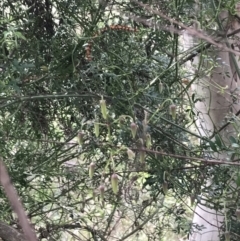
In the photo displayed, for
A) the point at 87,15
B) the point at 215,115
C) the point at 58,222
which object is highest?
the point at 215,115

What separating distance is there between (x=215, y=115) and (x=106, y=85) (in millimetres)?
571

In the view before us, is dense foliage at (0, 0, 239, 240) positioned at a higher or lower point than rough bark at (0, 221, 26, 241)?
higher

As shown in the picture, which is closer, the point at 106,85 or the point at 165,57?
the point at 106,85

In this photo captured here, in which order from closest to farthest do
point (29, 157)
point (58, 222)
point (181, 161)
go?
point (181, 161), point (29, 157), point (58, 222)

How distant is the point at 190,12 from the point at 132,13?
0.13 meters

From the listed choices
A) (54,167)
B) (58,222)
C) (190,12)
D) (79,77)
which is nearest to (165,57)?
(190,12)

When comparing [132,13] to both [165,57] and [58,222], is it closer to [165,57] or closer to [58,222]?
[165,57]

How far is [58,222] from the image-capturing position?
1.26 meters

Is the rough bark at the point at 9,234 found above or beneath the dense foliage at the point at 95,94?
beneath

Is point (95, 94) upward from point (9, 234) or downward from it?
upward

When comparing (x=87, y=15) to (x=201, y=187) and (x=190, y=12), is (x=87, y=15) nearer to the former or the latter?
(x=190, y=12)

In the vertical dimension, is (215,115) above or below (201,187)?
above

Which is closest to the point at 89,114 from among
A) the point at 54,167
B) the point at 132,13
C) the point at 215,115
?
the point at 54,167

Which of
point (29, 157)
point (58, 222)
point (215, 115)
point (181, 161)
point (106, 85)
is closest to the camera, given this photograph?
point (106, 85)
